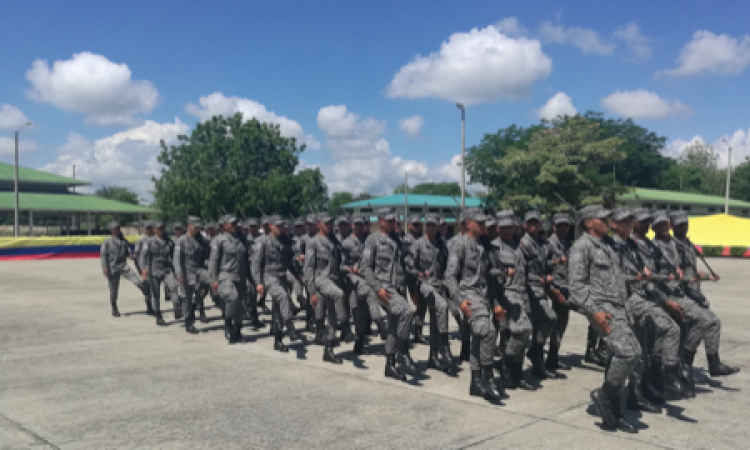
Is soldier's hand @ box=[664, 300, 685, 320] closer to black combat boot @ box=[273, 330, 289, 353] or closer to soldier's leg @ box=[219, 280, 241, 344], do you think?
black combat boot @ box=[273, 330, 289, 353]

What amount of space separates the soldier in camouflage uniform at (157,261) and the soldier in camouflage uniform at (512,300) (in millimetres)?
7512

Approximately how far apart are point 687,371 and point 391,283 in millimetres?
3649

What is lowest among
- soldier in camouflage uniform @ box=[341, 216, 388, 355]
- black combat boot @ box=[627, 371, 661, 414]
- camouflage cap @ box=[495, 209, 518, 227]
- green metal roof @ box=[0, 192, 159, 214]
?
black combat boot @ box=[627, 371, 661, 414]

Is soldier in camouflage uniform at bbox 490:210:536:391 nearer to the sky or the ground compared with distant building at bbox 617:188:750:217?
nearer to the ground

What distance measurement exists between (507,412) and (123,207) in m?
54.1

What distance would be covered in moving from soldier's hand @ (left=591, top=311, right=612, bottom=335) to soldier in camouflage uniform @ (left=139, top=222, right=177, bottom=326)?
9048mm

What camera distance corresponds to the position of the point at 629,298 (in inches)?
268

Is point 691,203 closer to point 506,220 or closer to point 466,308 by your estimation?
point 506,220

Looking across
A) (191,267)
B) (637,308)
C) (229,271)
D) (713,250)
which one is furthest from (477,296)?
(713,250)

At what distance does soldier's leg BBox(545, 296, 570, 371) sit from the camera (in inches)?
314

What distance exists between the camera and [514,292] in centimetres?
707

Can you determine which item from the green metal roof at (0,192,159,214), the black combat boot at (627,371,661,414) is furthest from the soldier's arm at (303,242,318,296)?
the green metal roof at (0,192,159,214)

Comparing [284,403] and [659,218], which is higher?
[659,218]

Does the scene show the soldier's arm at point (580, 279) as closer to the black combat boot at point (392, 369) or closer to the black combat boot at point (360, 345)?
the black combat boot at point (392, 369)
